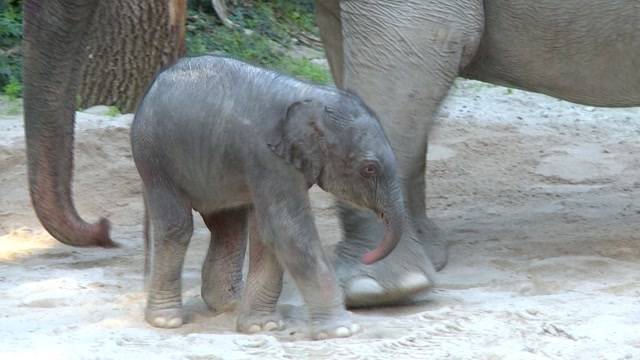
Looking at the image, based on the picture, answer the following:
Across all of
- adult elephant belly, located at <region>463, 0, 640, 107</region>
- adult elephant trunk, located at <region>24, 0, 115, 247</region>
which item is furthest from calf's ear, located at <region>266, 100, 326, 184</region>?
adult elephant belly, located at <region>463, 0, 640, 107</region>

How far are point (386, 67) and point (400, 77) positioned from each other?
0.19 feet

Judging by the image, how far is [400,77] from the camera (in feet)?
15.5

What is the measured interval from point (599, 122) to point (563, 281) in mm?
3737

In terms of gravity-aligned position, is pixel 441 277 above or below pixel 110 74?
above

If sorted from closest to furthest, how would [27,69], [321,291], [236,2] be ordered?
[321,291] → [27,69] → [236,2]

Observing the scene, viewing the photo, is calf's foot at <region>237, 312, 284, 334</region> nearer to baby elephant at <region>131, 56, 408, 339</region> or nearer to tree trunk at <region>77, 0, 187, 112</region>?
baby elephant at <region>131, 56, 408, 339</region>

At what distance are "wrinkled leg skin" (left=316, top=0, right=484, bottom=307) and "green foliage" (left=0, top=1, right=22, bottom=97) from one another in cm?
552

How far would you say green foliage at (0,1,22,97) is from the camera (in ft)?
34.5

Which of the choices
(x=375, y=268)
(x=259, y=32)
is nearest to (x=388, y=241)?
(x=375, y=268)

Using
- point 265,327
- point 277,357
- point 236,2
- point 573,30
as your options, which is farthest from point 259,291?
point 236,2

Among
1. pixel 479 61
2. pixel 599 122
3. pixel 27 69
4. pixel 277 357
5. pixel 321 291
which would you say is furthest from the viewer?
pixel 599 122

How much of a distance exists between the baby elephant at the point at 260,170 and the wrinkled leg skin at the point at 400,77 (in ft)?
1.70

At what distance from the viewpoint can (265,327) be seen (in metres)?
4.23

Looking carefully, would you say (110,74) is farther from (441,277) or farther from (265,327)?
(265,327)
